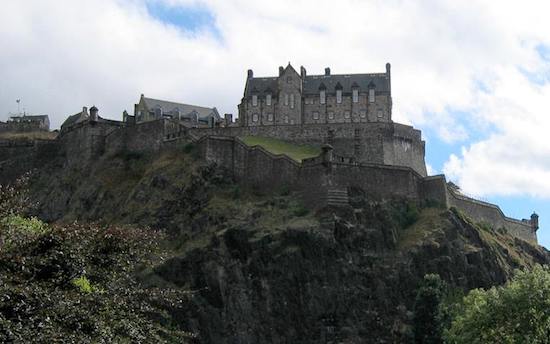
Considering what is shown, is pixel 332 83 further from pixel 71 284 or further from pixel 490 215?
A: pixel 71 284

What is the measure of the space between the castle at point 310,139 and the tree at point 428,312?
9.27m

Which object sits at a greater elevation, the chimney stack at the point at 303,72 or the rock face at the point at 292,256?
the chimney stack at the point at 303,72

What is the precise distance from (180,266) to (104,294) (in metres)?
41.5

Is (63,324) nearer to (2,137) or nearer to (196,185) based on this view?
(196,185)

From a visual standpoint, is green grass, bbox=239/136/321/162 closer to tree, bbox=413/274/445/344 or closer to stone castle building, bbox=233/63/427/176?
stone castle building, bbox=233/63/427/176

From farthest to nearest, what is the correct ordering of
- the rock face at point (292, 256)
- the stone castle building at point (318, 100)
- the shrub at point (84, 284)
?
the stone castle building at point (318, 100)
the rock face at point (292, 256)
the shrub at point (84, 284)

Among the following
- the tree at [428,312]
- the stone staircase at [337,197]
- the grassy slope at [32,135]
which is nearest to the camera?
the tree at [428,312]

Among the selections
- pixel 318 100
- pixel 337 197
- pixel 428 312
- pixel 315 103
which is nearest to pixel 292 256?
pixel 337 197

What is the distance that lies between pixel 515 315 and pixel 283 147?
34.8m

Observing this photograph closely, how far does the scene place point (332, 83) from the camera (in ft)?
271

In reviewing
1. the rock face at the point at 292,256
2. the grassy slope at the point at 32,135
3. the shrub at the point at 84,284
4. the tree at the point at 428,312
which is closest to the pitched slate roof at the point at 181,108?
the grassy slope at the point at 32,135

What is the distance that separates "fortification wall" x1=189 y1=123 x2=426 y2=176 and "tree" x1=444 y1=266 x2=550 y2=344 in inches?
1202

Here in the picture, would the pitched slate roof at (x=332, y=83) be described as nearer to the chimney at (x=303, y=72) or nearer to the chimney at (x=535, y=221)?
the chimney at (x=303, y=72)

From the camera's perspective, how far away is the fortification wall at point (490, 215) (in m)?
69.9
